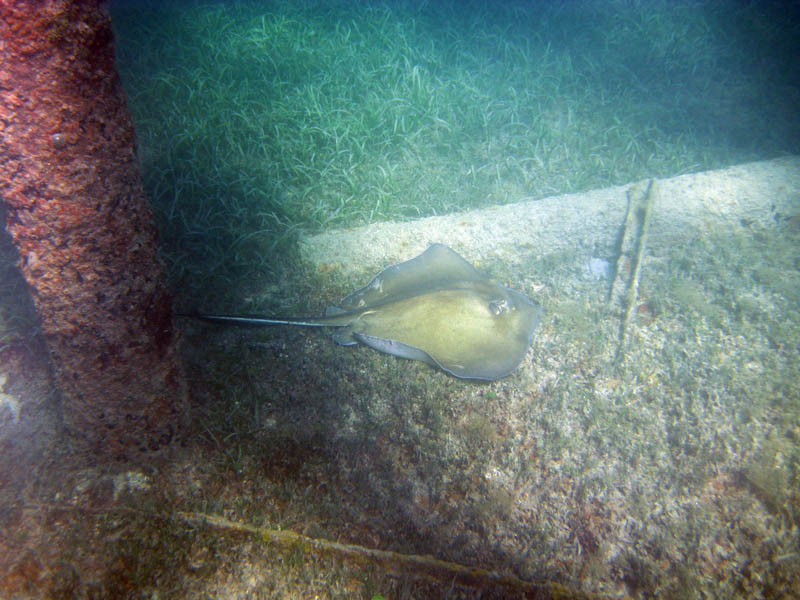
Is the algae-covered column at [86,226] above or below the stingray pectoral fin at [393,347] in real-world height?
above

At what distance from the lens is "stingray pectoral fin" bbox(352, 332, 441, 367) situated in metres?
3.00

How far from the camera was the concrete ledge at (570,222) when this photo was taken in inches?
164

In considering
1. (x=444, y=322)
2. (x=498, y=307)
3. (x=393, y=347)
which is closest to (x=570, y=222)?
(x=498, y=307)

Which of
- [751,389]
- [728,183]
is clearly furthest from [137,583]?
[728,183]

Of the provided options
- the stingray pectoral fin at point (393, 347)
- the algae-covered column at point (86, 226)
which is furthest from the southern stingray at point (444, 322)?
the algae-covered column at point (86, 226)

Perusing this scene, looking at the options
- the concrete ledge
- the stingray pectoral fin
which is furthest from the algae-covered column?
the concrete ledge

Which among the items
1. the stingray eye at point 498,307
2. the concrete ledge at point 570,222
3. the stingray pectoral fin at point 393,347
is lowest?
the stingray pectoral fin at point 393,347

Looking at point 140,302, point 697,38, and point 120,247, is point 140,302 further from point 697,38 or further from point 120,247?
point 697,38

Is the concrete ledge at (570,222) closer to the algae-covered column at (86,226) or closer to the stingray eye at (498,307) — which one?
the stingray eye at (498,307)

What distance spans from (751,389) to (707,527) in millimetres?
1328

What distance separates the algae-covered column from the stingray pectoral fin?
4.54 ft

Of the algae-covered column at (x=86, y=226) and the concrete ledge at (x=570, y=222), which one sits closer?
the algae-covered column at (x=86, y=226)

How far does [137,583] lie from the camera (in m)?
1.83

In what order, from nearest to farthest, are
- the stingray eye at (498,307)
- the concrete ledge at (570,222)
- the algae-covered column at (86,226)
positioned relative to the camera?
the algae-covered column at (86,226) < the stingray eye at (498,307) < the concrete ledge at (570,222)
